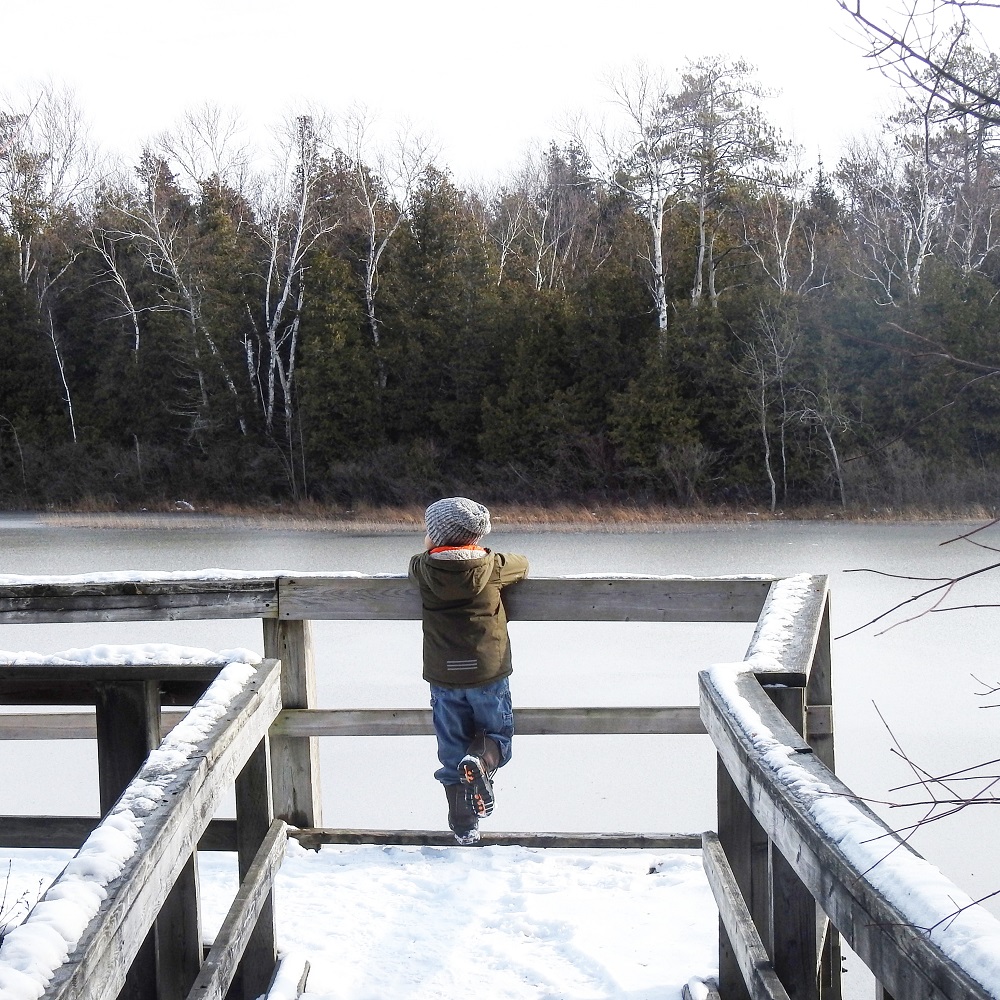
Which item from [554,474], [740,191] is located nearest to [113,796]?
[554,474]

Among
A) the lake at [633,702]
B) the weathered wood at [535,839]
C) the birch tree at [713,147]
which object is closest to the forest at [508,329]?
the birch tree at [713,147]

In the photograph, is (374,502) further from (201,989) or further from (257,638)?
(201,989)

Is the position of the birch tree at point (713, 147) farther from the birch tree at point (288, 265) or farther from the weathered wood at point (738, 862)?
the weathered wood at point (738, 862)

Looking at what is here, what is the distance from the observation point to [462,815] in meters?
3.08

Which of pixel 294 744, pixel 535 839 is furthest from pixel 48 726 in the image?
pixel 535 839

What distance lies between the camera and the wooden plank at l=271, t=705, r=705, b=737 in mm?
3014

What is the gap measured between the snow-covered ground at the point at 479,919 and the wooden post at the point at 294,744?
0.35 feet

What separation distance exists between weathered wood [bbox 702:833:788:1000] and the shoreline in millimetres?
17119

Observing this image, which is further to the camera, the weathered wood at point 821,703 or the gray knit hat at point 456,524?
the gray knit hat at point 456,524

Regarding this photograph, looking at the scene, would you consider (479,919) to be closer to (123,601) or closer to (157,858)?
(123,601)

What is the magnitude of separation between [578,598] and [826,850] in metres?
1.77

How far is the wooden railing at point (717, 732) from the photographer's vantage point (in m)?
1.22

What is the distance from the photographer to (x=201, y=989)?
5.49ft

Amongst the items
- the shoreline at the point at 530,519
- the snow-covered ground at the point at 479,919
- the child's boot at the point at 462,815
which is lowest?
the shoreline at the point at 530,519
